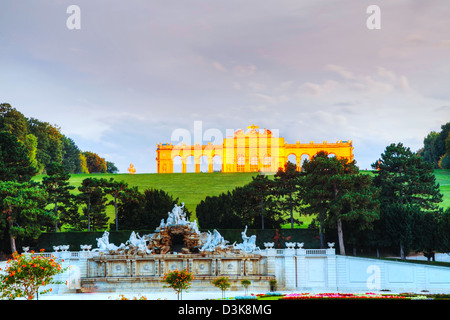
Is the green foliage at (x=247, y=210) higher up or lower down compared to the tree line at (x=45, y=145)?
lower down

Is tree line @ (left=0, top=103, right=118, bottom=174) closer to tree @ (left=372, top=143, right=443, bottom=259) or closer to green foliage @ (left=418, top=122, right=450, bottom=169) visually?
tree @ (left=372, top=143, right=443, bottom=259)

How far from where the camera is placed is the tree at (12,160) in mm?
46888

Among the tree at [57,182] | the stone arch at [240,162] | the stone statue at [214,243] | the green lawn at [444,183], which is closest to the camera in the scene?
the stone statue at [214,243]

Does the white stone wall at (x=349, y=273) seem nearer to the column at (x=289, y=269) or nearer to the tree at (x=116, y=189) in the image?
the column at (x=289, y=269)

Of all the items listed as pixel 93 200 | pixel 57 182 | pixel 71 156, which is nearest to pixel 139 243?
pixel 93 200

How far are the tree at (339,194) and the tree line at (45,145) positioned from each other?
29.7 meters

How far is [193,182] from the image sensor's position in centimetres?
7694

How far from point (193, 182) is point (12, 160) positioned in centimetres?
3309

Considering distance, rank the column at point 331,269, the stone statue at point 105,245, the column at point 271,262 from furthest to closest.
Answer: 1. the stone statue at point 105,245
2. the column at point 271,262
3. the column at point 331,269

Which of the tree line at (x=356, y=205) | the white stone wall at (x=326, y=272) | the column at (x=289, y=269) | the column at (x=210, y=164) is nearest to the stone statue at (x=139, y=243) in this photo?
the white stone wall at (x=326, y=272)

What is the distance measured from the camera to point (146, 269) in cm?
3947

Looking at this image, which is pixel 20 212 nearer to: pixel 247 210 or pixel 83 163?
pixel 247 210
